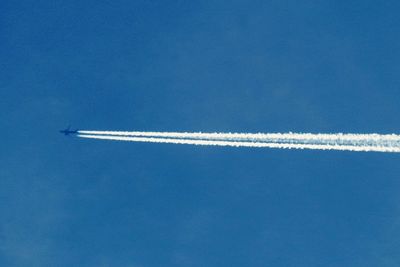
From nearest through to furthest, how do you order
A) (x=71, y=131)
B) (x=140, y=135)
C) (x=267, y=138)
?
(x=267, y=138) → (x=140, y=135) → (x=71, y=131)

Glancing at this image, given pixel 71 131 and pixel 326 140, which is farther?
pixel 71 131

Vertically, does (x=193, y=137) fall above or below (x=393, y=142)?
above

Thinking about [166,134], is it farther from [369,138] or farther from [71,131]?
[71,131]

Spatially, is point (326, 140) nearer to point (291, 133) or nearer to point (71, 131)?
point (291, 133)

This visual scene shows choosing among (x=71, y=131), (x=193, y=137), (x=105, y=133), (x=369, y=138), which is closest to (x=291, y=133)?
(x=369, y=138)

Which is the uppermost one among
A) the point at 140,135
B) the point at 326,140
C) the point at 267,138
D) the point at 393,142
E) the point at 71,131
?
the point at 71,131

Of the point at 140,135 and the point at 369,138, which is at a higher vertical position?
the point at 140,135

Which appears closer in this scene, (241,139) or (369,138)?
(369,138)

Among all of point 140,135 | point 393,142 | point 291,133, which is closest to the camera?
point 393,142

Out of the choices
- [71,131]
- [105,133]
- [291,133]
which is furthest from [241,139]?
[71,131]
